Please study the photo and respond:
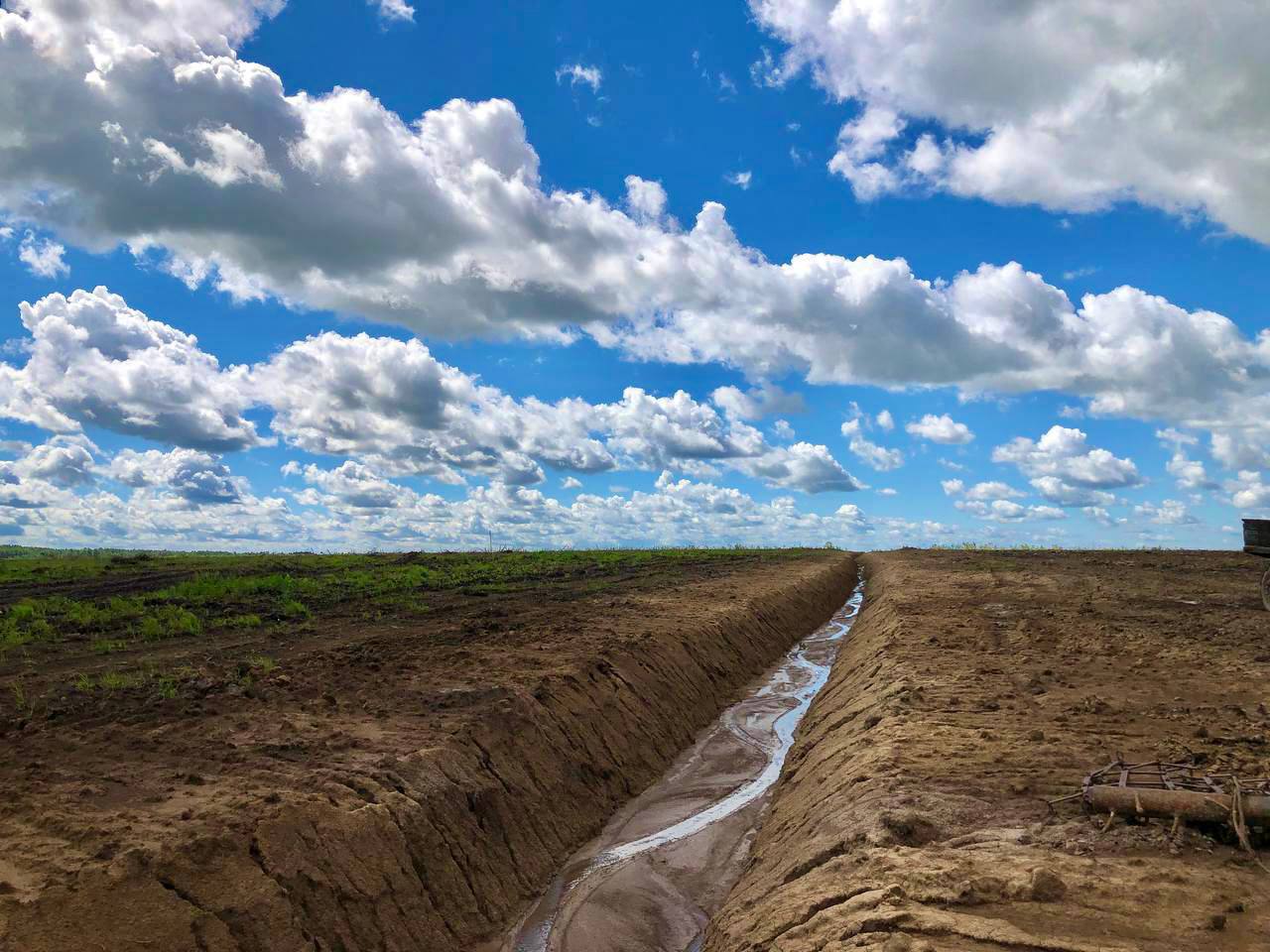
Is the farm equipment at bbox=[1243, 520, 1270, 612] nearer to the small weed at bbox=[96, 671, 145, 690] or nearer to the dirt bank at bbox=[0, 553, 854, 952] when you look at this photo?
the dirt bank at bbox=[0, 553, 854, 952]

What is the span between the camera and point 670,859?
1004 cm

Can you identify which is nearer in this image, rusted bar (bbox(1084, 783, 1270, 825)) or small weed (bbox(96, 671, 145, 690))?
rusted bar (bbox(1084, 783, 1270, 825))

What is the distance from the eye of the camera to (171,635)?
1670cm

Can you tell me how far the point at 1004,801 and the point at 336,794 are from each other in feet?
22.0

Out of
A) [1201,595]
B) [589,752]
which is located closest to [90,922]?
[589,752]

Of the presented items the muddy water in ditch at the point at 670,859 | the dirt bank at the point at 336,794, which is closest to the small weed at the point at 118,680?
the dirt bank at the point at 336,794

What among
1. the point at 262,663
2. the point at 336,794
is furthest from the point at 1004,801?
the point at 262,663

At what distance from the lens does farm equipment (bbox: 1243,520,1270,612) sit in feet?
68.8

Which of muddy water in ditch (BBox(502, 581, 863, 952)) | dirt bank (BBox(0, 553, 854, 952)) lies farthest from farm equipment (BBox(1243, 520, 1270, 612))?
dirt bank (BBox(0, 553, 854, 952))

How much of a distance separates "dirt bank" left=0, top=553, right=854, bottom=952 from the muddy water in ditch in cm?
34

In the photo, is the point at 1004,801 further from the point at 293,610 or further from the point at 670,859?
the point at 293,610

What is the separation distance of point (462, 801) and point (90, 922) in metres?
3.97

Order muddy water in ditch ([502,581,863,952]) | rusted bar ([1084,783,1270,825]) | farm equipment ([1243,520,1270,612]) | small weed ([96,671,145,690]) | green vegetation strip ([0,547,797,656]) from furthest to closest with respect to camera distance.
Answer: farm equipment ([1243,520,1270,612])
green vegetation strip ([0,547,797,656])
small weed ([96,671,145,690])
muddy water in ditch ([502,581,863,952])
rusted bar ([1084,783,1270,825])

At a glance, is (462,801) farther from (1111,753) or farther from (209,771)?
(1111,753)
